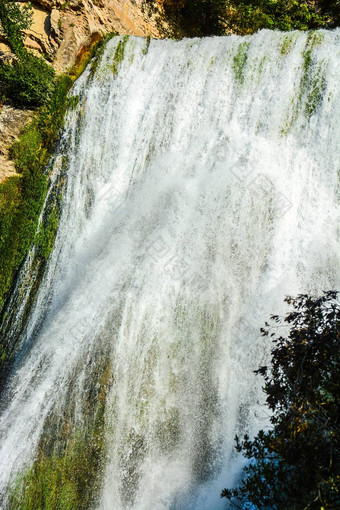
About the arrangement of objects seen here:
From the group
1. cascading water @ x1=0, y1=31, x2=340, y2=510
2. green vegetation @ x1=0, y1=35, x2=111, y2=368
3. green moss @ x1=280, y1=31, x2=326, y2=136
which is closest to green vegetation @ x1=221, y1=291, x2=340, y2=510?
cascading water @ x1=0, y1=31, x2=340, y2=510

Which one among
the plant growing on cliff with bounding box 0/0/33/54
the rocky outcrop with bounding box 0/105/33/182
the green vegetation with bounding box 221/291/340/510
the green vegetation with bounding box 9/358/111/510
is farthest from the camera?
the plant growing on cliff with bounding box 0/0/33/54

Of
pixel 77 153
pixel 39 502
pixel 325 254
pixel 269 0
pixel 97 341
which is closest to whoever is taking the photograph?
pixel 39 502

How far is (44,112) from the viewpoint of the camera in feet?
28.0

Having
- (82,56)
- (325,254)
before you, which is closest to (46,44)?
(82,56)

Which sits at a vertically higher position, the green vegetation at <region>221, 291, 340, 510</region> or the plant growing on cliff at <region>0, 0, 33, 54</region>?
the plant growing on cliff at <region>0, 0, 33, 54</region>

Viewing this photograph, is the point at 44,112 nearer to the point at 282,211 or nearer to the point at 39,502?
the point at 282,211

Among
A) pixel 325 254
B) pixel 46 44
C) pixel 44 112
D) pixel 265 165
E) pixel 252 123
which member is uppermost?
pixel 46 44

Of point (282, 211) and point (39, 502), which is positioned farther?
point (282, 211)

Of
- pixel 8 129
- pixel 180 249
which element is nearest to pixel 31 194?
pixel 8 129

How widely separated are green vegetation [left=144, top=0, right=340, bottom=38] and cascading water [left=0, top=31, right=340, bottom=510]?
191 inches

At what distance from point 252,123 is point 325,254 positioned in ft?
8.92

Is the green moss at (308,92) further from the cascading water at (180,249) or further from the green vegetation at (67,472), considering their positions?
the green vegetation at (67,472)

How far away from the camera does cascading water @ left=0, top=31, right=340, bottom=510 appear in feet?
18.4

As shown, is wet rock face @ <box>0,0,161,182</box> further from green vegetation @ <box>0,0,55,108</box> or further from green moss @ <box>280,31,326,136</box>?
green moss @ <box>280,31,326,136</box>
